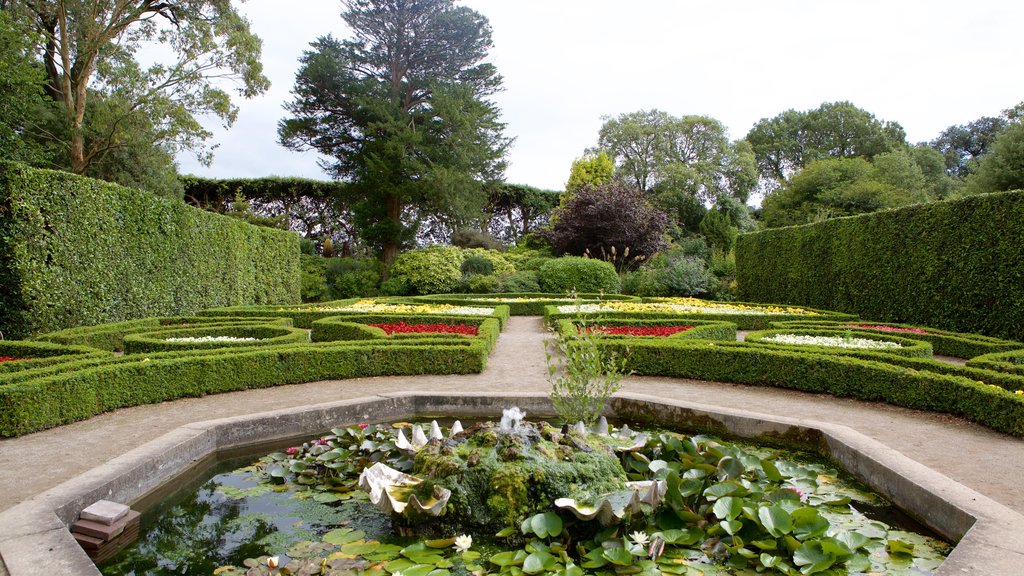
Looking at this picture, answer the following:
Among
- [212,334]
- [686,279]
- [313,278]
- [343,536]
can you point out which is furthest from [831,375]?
[313,278]

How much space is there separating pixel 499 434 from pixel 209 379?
390 cm

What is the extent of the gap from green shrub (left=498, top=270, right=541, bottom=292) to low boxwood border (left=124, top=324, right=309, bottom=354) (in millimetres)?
10111

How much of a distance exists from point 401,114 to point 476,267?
6.63 m

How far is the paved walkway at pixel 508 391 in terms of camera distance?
3336 mm

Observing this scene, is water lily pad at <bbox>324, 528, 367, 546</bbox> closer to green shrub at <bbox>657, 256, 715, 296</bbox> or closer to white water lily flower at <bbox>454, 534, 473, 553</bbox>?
white water lily flower at <bbox>454, 534, 473, 553</bbox>

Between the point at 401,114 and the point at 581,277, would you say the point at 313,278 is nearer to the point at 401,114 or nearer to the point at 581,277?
the point at 401,114

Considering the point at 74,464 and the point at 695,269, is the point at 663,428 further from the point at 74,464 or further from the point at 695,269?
the point at 695,269

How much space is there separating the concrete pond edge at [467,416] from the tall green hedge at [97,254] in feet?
19.2

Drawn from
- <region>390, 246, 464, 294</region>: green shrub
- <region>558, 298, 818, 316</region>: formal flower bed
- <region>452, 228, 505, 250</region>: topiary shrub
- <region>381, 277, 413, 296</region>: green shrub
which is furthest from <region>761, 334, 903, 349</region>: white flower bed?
<region>452, 228, 505, 250</region>: topiary shrub

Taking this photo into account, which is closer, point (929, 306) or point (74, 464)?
point (74, 464)

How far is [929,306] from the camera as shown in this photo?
9242mm

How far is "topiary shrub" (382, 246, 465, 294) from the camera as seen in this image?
19094 millimetres

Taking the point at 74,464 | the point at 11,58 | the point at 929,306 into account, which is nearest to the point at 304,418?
the point at 74,464

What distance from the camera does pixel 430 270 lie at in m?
19.2
